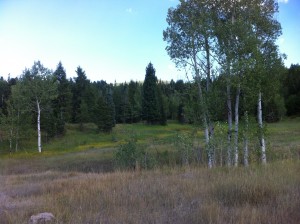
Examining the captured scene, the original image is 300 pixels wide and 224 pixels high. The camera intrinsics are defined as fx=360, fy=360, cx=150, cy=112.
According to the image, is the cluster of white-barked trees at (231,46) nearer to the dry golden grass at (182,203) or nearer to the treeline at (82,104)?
the treeline at (82,104)

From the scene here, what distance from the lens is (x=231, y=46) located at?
18734 millimetres

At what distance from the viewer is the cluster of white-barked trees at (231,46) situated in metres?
17.7

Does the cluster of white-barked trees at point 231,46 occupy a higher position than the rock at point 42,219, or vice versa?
the cluster of white-barked trees at point 231,46

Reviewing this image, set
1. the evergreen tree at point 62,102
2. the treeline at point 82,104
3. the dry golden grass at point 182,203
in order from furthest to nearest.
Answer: the evergreen tree at point 62,102, the treeline at point 82,104, the dry golden grass at point 182,203

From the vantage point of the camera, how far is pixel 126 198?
6863 mm

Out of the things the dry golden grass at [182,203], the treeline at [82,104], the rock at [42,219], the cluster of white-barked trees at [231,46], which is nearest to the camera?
the dry golden grass at [182,203]

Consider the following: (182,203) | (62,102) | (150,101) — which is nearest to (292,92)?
(150,101)

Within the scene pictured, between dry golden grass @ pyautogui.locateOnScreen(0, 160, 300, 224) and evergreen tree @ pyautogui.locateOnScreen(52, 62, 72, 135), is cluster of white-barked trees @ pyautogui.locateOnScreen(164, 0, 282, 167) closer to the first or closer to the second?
dry golden grass @ pyautogui.locateOnScreen(0, 160, 300, 224)

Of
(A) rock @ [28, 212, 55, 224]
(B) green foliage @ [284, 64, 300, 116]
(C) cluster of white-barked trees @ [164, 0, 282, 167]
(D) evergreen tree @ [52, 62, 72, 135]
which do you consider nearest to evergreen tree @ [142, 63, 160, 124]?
(D) evergreen tree @ [52, 62, 72, 135]

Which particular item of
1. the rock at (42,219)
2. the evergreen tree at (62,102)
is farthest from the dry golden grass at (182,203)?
the evergreen tree at (62,102)

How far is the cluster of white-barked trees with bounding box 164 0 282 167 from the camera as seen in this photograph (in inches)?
695

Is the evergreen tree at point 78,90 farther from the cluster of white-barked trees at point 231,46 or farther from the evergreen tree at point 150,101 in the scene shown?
the cluster of white-barked trees at point 231,46

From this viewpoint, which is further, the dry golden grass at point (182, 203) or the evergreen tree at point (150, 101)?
the evergreen tree at point (150, 101)

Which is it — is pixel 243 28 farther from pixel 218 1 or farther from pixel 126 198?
pixel 126 198
